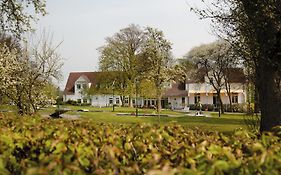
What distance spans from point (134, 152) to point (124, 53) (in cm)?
6484

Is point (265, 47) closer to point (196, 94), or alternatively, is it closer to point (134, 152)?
point (134, 152)

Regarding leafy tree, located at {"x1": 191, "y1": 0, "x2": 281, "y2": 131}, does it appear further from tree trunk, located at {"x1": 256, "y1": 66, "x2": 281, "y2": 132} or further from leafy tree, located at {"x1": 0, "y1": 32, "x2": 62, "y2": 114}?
leafy tree, located at {"x1": 0, "y1": 32, "x2": 62, "y2": 114}

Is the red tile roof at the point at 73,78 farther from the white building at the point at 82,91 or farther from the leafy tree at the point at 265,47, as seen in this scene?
the leafy tree at the point at 265,47

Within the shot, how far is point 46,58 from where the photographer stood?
26406mm

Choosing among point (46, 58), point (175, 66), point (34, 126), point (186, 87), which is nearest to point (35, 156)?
point (34, 126)

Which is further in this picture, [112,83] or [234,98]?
[234,98]

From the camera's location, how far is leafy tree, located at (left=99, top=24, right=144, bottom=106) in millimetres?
68188

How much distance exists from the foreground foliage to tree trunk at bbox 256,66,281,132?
6.84m

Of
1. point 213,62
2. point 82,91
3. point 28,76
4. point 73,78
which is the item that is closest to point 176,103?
point 213,62

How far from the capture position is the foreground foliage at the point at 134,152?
2.57 metres

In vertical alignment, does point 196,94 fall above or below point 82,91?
below

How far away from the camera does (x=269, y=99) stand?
1084 centimetres

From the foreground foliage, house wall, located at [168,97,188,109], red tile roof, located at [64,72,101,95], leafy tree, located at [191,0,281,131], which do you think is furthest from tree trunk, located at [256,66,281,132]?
red tile roof, located at [64,72,101,95]

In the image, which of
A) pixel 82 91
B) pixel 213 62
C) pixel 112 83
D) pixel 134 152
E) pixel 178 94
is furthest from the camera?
pixel 82 91
